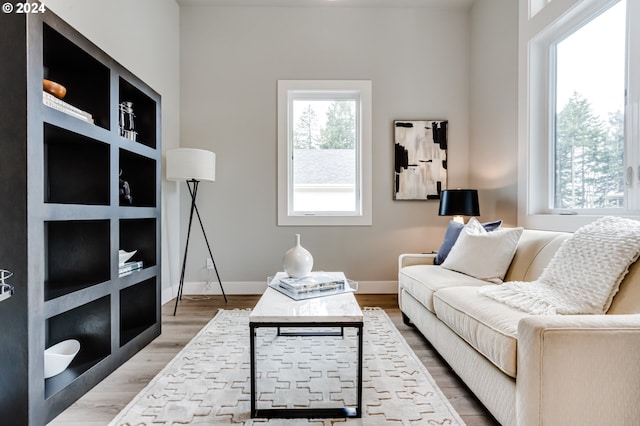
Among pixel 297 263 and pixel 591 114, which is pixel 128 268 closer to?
pixel 297 263

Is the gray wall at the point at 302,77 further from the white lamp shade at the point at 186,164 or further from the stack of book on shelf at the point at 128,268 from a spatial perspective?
the stack of book on shelf at the point at 128,268

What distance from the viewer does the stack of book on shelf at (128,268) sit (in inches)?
86.3

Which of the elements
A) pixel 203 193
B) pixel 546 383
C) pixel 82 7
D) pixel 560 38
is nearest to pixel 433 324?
pixel 546 383

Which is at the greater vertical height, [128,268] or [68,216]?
[68,216]

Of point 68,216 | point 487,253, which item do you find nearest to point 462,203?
point 487,253

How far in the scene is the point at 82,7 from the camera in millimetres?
2314

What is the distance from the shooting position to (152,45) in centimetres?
324

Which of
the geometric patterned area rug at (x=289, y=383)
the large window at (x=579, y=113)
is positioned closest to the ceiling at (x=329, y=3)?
the large window at (x=579, y=113)

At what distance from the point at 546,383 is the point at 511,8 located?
320cm

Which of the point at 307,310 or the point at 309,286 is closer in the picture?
the point at 307,310

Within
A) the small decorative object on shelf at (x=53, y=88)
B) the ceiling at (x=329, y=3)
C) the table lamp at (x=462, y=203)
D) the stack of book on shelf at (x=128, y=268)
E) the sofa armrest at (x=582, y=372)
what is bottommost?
the sofa armrest at (x=582, y=372)

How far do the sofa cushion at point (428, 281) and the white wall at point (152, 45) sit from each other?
2.37 m

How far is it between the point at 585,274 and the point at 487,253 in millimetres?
821

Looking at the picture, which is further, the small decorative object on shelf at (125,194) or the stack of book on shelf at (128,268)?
the small decorative object on shelf at (125,194)
